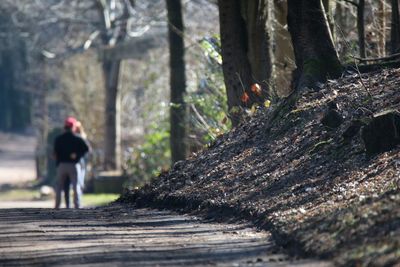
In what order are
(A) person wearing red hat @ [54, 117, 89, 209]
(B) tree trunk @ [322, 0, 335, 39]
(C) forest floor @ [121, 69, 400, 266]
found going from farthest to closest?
1. (A) person wearing red hat @ [54, 117, 89, 209]
2. (B) tree trunk @ [322, 0, 335, 39]
3. (C) forest floor @ [121, 69, 400, 266]

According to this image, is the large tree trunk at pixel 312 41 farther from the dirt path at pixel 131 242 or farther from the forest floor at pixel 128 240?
the dirt path at pixel 131 242

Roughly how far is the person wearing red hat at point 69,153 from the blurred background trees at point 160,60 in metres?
1.96

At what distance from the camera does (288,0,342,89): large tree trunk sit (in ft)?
49.4

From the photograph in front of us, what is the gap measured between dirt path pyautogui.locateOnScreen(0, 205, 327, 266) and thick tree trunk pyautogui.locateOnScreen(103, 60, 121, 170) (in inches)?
865

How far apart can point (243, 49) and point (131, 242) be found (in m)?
8.36

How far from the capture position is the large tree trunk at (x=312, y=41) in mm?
15055

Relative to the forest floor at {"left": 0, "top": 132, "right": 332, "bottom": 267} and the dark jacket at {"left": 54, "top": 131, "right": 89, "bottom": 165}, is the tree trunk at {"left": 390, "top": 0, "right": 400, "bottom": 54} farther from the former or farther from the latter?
the dark jacket at {"left": 54, "top": 131, "right": 89, "bottom": 165}

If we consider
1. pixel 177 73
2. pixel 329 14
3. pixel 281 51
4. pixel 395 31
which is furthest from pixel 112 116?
pixel 395 31

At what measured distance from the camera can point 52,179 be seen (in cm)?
3684

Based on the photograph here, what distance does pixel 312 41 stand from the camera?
1515cm

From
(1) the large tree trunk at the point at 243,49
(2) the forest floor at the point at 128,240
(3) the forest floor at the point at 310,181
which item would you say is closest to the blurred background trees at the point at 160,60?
(1) the large tree trunk at the point at 243,49

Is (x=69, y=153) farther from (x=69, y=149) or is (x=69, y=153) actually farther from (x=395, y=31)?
(x=395, y=31)

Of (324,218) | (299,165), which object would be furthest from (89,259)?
(299,165)

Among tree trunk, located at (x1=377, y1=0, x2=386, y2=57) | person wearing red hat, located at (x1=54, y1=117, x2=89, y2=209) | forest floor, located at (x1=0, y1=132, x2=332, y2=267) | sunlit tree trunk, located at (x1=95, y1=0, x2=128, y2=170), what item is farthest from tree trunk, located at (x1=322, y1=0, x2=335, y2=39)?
sunlit tree trunk, located at (x1=95, y1=0, x2=128, y2=170)
